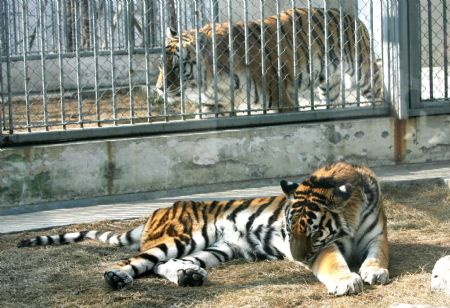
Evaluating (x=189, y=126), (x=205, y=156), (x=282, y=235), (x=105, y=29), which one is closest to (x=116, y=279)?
(x=282, y=235)

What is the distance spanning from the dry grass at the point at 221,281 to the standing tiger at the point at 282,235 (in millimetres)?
87

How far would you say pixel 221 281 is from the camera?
5.42 meters

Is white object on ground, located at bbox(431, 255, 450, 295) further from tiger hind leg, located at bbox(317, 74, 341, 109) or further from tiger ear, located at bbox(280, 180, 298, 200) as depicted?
tiger hind leg, located at bbox(317, 74, 341, 109)

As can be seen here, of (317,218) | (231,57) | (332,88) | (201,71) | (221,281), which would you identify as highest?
(231,57)

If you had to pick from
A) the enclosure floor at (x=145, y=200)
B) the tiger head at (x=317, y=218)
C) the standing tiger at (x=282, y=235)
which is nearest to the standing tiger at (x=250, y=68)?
the enclosure floor at (x=145, y=200)

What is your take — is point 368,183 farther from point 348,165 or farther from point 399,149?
point 399,149

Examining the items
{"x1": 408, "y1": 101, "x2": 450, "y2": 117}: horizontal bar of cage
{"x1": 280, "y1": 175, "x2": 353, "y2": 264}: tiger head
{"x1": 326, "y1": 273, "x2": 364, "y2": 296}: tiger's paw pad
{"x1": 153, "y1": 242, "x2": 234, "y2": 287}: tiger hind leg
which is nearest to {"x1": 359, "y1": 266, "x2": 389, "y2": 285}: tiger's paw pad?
{"x1": 326, "y1": 273, "x2": 364, "y2": 296}: tiger's paw pad

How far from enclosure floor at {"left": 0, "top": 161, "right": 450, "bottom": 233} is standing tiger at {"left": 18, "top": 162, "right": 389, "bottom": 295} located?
0.86 m

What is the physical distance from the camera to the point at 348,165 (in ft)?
19.2

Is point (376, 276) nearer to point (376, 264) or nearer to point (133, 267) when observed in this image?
point (376, 264)

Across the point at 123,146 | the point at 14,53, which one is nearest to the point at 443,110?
the point at 123,146

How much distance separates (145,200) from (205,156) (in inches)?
29.1

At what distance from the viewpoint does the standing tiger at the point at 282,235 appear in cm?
523

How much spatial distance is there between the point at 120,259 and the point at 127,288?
2.83 feet
